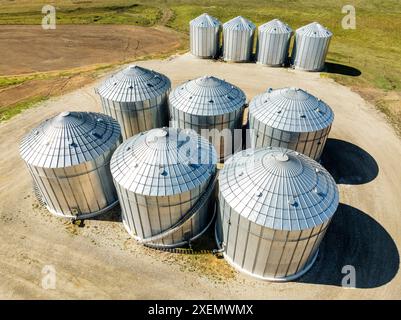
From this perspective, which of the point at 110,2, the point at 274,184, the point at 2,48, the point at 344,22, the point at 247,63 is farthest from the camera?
the point at 110,2

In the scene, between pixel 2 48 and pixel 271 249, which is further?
pixel 2 48

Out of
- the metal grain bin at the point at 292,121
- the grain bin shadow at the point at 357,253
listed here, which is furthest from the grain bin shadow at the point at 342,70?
the grain bin shadow at the point at 357,253

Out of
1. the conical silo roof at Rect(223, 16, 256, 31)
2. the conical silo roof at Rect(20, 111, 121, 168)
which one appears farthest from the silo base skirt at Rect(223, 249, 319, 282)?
the conical silo roof at Rect(223, 16, 256, 31)

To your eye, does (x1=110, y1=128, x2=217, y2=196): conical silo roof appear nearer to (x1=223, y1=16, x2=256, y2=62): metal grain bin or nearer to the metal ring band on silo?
the metal ring band on silo

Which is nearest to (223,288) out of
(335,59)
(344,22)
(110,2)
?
(335,59)

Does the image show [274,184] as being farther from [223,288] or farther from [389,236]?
[389,236]
